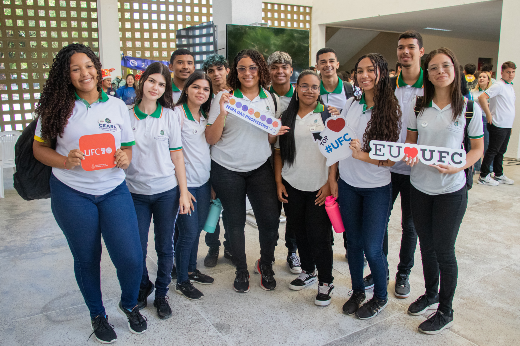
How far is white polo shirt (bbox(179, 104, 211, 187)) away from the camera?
2.61 meters

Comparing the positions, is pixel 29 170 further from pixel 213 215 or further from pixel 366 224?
pixel 366 224

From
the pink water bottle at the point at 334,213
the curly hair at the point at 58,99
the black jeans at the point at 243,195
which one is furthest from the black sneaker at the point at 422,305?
the curly hair at the point at 58,99

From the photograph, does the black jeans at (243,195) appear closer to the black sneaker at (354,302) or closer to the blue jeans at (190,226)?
the blue jeans at (190,226)

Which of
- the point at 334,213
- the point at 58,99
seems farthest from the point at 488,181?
the point at 58,99

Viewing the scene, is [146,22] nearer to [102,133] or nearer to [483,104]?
[483,104]

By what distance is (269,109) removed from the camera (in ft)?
8.88

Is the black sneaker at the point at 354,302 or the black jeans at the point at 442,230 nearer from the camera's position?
the black jeans at the point at 442,230

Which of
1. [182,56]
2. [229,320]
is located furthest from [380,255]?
[182,56]

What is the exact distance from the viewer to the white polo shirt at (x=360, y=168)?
2.35 metres

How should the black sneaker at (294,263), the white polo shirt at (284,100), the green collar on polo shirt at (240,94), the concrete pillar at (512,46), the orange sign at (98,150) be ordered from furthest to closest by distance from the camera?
the concrete pillar at (512,46) → the black sneaker at (294,263) → the white polo shirt at (284,100) → the green collar on polo shirt at (240,94) → the orange sign at (98,150)

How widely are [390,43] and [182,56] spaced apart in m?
15.0

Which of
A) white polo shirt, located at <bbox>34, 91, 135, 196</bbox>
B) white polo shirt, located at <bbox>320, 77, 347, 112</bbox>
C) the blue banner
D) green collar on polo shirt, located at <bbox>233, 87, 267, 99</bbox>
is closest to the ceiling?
the blue banner

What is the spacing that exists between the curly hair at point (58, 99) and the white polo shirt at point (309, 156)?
1317mm

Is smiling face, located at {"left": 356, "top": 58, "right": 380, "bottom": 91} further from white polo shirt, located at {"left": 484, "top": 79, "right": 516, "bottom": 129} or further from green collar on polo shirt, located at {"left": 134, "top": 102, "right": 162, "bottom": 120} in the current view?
white polo shirt, located at {"left": 484, "top": 79, "right": 516, "bottom": 129}
